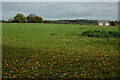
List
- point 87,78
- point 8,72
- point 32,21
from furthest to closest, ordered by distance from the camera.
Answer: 1. point 32,21
2. point 8,72
3. point 87,78

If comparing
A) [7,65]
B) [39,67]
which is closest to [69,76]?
[39,67]

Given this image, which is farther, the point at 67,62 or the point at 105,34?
the point at 105,34

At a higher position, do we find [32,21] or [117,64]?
[32,21]

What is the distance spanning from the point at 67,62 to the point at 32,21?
186ft

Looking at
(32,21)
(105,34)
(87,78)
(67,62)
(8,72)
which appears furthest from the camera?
(32,21)

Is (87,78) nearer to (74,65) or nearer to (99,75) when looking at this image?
(99,75)

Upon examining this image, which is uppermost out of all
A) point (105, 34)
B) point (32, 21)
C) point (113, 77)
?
point (32, 21)

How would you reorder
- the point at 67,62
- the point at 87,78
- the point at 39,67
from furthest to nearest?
the point at 67,62 < the point at 39,67 < the point at 87,78

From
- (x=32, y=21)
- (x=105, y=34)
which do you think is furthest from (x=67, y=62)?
(x=32, y=21)

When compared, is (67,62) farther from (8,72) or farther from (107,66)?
(8,72)

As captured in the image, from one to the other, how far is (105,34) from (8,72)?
19445 millimetres

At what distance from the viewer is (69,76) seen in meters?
7.95

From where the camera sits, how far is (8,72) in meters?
8.42

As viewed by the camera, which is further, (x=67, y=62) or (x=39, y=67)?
(x=67, y=62)
